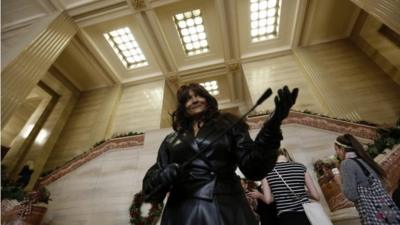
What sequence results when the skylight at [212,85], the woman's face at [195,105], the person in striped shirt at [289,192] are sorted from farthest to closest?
the skylight at [212,85], the person in striped shirt at [289,192], the woman's face at [195,105]

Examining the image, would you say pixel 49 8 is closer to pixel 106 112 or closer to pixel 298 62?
pixel 106 112

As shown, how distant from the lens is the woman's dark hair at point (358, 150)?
8.20 feet

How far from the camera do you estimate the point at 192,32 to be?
37.6 feet

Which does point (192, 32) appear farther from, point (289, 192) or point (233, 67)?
point (289, 192)

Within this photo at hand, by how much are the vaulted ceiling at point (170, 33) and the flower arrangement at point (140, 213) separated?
7.55m

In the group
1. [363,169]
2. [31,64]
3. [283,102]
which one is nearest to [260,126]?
[363,169]

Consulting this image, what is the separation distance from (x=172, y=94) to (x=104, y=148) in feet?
24.4

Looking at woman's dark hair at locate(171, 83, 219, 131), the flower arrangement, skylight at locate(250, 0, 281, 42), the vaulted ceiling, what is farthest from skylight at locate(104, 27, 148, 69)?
woman's dark hair at locate(171, 83, 219, 131)

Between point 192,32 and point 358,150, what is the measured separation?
391 inches

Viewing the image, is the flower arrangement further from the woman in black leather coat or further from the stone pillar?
the stone pillar

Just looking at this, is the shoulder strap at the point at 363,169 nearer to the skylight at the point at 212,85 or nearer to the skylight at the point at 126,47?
the skylight at the point at 126,47

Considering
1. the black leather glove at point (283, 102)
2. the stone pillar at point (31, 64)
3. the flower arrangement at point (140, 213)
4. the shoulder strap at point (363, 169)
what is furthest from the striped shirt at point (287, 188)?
the stone pillar at point (31, 64)

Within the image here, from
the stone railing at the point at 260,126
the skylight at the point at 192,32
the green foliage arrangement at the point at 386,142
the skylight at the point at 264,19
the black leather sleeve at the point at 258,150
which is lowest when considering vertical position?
the black leather sleeve at the point at 258,150

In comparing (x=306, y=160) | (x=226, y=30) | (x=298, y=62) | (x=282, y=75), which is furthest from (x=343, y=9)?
(x=306, y=160)
